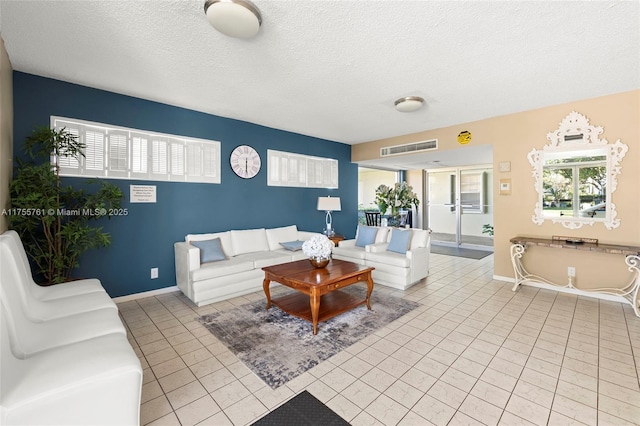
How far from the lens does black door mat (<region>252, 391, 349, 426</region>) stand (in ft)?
5.40

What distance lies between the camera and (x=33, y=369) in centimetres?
134

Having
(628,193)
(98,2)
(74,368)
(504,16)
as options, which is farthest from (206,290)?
(628,193)

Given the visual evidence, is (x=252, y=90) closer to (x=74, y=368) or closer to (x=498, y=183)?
(x=74, y=368)

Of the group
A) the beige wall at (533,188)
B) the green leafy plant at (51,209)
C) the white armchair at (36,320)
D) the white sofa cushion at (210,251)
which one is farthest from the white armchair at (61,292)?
the beige wall at (533,188)

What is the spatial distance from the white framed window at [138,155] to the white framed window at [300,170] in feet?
3.63

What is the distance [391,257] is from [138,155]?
3852mm

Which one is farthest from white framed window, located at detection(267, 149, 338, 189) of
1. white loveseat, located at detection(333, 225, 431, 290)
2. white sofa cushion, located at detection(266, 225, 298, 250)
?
white loveseat, located at detection(333, 225, 431, 290)

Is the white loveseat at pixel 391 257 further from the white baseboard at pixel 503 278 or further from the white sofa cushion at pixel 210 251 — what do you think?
the white sofa cushion at pixel 210 251

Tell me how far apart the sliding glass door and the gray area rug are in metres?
5.12

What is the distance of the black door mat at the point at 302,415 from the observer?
1646 mm

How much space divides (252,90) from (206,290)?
8.46 ft

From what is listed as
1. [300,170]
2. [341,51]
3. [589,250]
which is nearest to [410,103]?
[341,51]

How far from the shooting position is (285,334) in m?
2.74

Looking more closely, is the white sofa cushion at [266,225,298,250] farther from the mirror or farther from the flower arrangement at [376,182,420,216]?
the mirror
